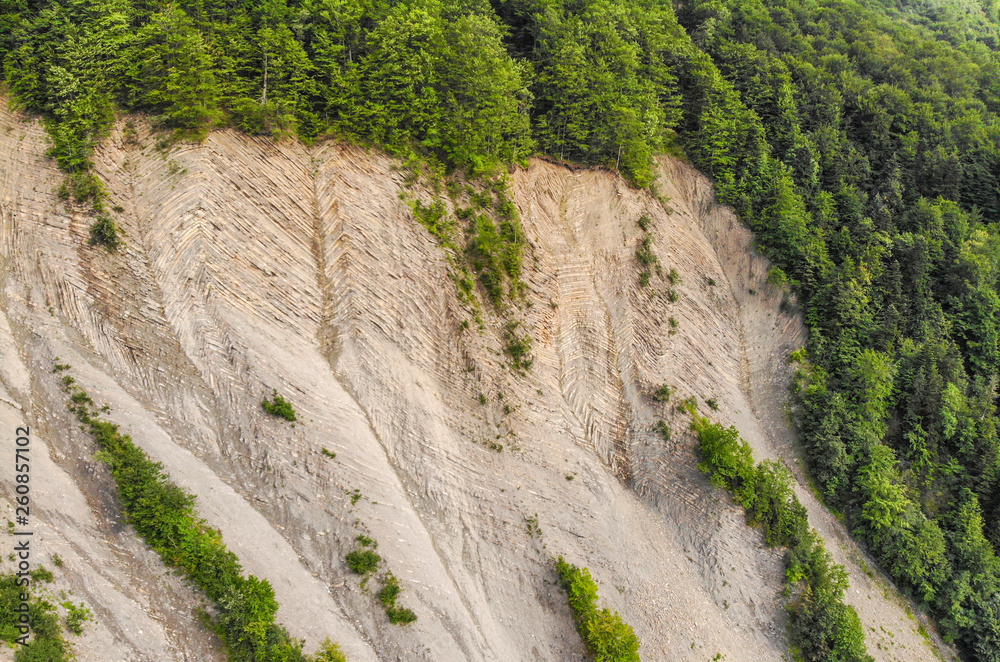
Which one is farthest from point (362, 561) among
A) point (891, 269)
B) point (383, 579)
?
point (891, 269)

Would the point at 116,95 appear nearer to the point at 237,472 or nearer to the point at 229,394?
the point at 229,394

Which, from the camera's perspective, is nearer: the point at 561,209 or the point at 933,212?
the point at 561,209

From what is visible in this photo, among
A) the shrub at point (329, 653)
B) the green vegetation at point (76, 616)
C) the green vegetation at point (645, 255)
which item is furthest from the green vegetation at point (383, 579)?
the green vegetation at point (645, 255)

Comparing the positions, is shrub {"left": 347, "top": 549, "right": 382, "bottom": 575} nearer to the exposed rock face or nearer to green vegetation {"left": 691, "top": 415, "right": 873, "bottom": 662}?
the exposed rock face

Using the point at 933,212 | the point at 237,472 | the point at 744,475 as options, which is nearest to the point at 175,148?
the point at 237,472

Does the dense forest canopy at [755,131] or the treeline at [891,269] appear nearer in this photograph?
the dense forest canopy at [755,131]

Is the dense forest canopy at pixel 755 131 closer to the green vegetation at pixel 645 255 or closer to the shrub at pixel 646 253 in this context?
the green vegetation at pixel 645 255

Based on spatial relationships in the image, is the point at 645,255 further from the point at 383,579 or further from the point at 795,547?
the point at 383,579
